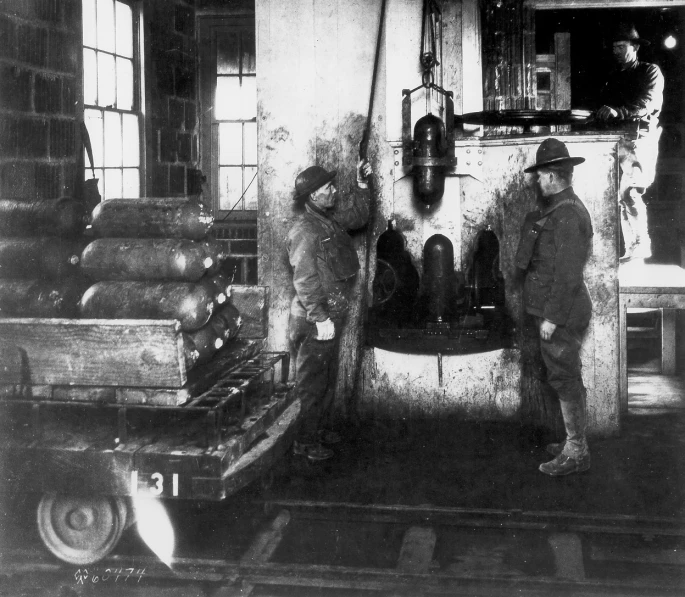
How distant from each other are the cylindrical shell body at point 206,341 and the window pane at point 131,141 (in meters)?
4.59

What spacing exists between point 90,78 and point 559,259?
194 inches

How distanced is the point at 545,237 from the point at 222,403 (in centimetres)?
289

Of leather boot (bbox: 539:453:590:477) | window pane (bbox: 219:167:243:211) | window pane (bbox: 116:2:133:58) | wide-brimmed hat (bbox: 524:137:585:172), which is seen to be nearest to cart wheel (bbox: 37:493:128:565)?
leather boot (bbox: 539:453:590:477)

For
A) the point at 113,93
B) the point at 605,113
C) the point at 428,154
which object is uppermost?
the point at 113,93

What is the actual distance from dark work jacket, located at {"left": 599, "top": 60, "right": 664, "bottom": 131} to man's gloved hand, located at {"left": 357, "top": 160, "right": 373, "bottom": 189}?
4038 millimetres

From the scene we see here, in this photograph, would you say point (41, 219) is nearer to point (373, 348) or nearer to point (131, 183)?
point (373, 348)

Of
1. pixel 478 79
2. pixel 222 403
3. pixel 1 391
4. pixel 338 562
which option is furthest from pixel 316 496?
pixel 478 79

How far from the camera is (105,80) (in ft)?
28.9

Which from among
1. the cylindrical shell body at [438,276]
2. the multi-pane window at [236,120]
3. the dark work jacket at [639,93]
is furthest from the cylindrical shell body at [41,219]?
the dark work jacket at [639,93]

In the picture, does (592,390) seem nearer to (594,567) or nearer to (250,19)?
(594,567)

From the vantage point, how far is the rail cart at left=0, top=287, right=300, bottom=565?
4445mm

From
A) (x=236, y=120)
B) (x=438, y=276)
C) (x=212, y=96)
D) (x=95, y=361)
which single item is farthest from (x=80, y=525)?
(x=212, y=96)

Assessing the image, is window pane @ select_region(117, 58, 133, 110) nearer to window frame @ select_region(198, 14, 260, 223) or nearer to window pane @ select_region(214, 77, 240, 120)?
window frame @ select_region(198, 14, 260, 223)

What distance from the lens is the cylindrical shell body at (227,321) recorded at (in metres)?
5.37
